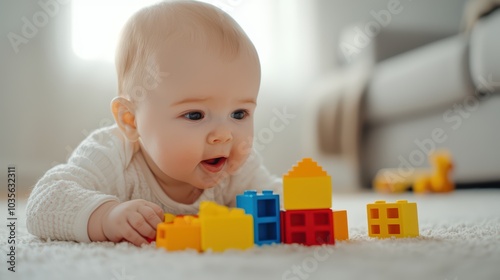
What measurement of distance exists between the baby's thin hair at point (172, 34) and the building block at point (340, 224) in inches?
12.0

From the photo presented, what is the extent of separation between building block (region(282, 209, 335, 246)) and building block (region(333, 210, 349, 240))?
0.26 ft

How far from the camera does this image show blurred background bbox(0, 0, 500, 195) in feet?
7.87

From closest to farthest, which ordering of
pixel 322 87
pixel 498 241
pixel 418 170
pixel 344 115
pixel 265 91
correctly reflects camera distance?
pixel 498 241, pixel 418 170, pixel 344 115, pixel 322 87, pixel 265 91

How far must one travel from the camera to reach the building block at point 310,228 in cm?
65

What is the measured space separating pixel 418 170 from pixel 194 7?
1.79m

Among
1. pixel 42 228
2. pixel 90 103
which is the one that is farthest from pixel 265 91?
pixel 42 228

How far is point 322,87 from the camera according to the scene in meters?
2.78

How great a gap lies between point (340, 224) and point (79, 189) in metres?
0.43

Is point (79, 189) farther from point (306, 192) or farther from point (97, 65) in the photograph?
point (97, 65)

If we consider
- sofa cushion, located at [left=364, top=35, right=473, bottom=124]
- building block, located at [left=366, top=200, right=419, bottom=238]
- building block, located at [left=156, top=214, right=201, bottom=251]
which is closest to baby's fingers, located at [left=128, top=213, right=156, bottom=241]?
building block, located at [left=156, top=214, right=201, bottom=251]

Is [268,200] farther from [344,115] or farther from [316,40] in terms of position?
[316,40]


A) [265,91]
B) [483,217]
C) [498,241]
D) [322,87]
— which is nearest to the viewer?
[498,241]

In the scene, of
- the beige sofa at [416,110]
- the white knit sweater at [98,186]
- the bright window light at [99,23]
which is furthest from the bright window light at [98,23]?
the white knit sweater at [98,186]

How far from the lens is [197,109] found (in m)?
0.78
